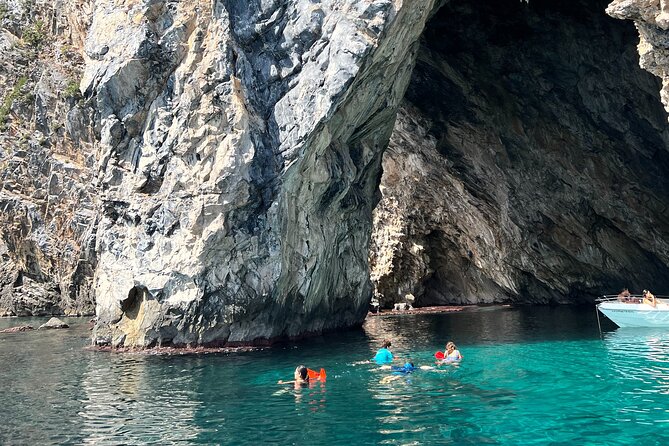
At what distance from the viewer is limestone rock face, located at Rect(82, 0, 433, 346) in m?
27.3

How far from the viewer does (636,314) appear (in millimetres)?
28266

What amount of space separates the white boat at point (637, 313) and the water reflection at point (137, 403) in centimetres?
1944

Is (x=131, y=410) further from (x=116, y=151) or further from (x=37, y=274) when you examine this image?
(x=37, y=274)

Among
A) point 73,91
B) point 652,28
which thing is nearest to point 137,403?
point 652,28

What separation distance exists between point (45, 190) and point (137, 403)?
1826 inches

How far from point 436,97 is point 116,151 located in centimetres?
2056

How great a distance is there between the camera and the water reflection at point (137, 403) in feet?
46.1

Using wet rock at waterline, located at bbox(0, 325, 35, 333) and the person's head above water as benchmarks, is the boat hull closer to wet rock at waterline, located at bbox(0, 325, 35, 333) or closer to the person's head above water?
the person's head above water

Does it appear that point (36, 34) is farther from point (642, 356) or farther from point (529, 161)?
point (642, 356)

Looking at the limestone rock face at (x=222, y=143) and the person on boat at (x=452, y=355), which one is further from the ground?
the limestone rock face at (x=222, y=143)

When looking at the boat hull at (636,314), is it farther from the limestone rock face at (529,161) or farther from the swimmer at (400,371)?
the swimmer at (400,371)

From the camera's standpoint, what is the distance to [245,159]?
27234 millimetres

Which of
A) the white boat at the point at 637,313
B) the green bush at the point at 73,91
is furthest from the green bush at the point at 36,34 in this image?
the white boat at the point at 637,313

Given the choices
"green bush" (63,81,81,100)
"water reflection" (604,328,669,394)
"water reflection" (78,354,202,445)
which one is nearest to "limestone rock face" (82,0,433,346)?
"water reflection" (78,354,202,445)
